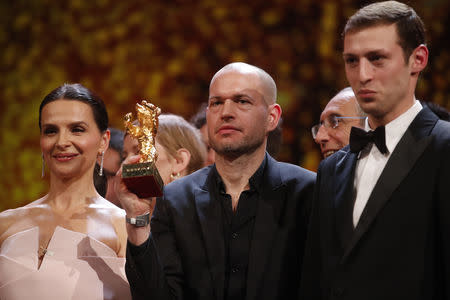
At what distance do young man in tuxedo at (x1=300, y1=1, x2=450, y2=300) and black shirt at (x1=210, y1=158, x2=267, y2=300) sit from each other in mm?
287

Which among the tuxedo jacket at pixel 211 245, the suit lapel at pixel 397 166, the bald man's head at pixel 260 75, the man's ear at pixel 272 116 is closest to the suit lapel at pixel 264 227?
the tuxedo jacket at pixel 211 245

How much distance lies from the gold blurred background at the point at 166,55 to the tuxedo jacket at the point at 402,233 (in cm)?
259

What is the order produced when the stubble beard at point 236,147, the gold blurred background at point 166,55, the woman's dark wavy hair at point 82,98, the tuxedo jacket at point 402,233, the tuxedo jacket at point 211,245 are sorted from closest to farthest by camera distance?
the tuxedo jacket at point 402,233
the tuxedo jacket at point 211,245
the stubble beard at point 236,147
the woman's dark wavy hair at point 82,98
the gold blurred background at point 166,55

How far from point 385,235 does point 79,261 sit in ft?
4.34

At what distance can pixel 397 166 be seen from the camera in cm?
165

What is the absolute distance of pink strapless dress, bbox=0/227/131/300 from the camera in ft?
7.57

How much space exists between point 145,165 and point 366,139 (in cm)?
71

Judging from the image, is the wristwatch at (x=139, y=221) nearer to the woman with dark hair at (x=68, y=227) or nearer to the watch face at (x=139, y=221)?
the watch face at (x=139, y=221)

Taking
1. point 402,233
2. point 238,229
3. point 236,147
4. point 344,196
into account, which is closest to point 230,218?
point 238,229

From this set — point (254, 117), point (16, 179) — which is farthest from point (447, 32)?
point (16, 179)

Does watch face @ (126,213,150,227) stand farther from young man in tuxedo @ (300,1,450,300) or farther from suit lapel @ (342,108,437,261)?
suit lapel @ (342,108,437,261)

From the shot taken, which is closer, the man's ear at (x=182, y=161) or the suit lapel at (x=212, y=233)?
the suit lapel at (x=212, y=233)

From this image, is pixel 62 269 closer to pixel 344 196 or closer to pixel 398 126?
pixel 344 196

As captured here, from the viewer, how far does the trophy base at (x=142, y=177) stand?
1.83 meters
